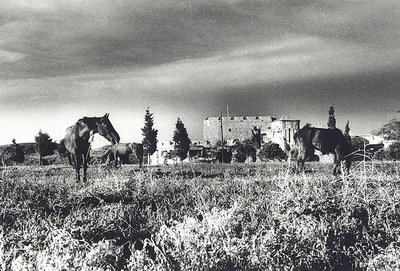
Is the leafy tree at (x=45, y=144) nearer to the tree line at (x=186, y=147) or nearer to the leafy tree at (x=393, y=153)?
the tree line at (x=186, y=147)

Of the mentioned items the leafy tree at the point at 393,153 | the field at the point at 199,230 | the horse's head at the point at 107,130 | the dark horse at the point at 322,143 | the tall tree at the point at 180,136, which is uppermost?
the tall tree at the point at 180,136

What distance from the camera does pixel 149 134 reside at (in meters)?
66.5

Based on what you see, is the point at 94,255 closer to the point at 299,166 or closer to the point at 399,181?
the point at 399,181

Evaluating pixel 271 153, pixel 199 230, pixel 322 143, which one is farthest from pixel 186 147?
pixel 199 230

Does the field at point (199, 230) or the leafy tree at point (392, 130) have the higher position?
the leafy tree at point (392, 130)

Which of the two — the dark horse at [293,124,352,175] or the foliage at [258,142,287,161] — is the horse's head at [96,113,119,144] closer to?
the dark horse at [293,124,352,175]

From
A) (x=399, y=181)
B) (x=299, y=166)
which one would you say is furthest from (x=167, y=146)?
(x=399, y=181)

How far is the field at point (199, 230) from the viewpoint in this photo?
4664 mm

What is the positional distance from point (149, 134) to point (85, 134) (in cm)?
5589

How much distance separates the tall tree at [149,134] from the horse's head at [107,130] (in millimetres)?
52032

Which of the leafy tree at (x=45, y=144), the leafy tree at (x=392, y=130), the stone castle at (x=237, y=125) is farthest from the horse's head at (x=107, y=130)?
the stone castle at (x=237, y=125)

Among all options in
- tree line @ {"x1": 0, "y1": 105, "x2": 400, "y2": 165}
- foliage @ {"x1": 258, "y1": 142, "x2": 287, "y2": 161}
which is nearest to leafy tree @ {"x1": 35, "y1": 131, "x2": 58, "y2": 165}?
tree line @ {"x1": 0, "y1": 105, "x2": 400, "y2": 165}

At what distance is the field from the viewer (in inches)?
184

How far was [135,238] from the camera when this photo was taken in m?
5.72
